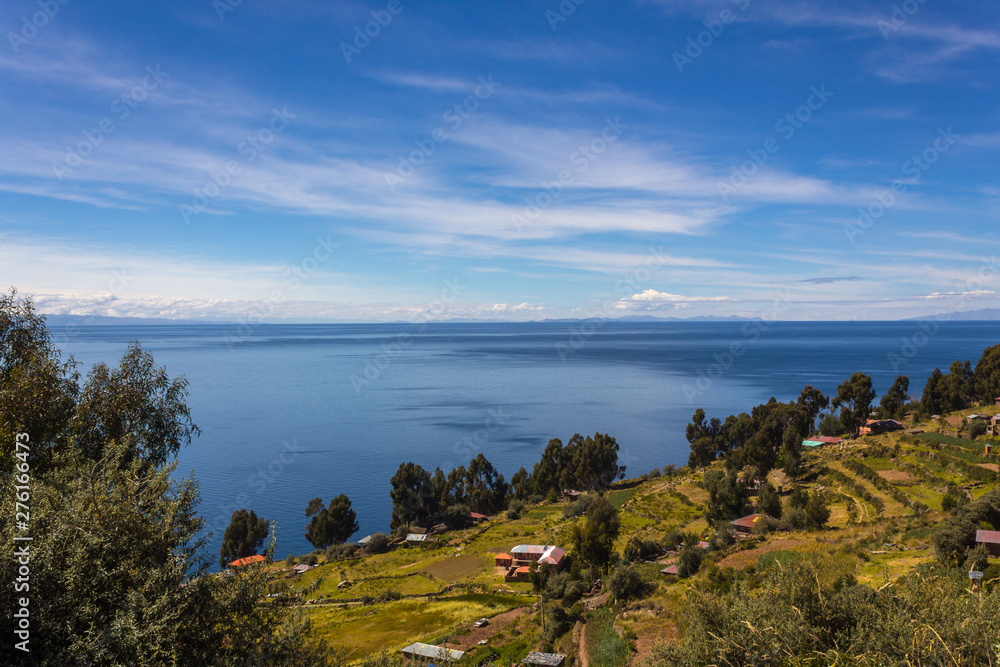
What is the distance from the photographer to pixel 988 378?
6781 cm

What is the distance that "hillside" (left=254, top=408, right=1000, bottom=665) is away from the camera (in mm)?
24438

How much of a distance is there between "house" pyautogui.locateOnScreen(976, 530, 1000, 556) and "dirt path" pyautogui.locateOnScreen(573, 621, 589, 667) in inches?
662

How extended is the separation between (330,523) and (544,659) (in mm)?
35987

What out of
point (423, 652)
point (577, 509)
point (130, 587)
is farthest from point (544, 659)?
point (577, 509)

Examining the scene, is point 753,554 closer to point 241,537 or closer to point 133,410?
point 133,410

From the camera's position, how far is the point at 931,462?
4331 cm

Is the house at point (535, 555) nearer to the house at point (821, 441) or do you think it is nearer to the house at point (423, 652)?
the house at point (423, 652)

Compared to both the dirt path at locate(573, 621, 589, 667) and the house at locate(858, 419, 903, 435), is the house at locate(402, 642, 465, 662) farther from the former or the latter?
the house at locate(858, 419, 903, 435)

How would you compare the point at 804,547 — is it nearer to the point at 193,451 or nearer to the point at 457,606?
the point at 457,606

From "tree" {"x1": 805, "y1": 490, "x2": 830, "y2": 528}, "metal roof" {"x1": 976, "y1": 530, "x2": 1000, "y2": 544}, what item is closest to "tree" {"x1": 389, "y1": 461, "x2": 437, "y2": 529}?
"tree" {"x1": 805, "y1": 490, "x2": 830, "y2": 528}

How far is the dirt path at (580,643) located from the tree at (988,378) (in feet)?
224

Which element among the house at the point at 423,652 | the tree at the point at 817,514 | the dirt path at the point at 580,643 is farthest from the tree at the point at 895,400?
the house at the point at 423,652

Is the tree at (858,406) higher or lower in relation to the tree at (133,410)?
lower

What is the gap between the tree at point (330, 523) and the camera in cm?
5400
